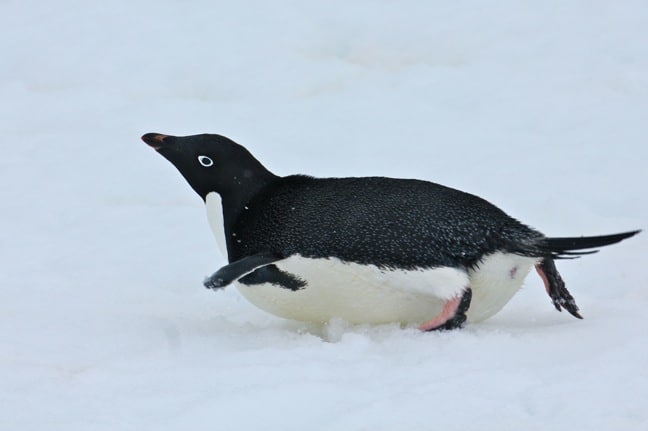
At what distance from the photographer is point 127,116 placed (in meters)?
6.44

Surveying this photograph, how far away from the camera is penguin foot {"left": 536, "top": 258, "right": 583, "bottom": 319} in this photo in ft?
11.5

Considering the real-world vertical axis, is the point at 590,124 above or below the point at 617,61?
below

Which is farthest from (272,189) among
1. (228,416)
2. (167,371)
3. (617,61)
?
(617,61)

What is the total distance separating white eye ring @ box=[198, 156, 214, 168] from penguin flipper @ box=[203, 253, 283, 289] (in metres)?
0.44

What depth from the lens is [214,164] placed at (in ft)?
12.0

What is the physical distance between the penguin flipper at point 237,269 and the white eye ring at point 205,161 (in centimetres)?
44

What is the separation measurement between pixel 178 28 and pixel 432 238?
4559 millimetres

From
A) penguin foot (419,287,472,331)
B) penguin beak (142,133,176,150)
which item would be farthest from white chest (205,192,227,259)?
penguin foot (419,287,472,331)

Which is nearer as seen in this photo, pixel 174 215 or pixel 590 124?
pixel 174 215

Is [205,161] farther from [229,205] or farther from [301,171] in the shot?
[301,171]

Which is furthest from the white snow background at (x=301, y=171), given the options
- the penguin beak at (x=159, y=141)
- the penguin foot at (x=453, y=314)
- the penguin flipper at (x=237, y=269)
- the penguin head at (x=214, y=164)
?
the penguin beak at (x=159, y=141)

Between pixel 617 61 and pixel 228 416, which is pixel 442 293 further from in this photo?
pixel 617 61

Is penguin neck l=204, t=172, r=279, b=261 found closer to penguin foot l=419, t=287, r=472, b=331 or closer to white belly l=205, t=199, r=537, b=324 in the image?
white belly l=205, t=199, r=537, b=324

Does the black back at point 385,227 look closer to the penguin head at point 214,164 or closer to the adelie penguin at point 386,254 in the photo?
the adelie penguin at point 386,254
